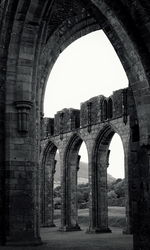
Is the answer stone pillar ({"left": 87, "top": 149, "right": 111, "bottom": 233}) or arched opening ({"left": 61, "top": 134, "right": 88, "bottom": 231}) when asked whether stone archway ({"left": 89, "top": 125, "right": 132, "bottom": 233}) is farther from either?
arched opening ({"left": 61, "top": 134, "right": 88, "bottom": 231})

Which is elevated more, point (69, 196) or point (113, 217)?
point (69, 196)

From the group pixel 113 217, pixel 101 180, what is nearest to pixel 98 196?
pixel 101 180

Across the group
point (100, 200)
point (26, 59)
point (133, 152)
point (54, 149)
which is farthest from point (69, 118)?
point (133, 152)

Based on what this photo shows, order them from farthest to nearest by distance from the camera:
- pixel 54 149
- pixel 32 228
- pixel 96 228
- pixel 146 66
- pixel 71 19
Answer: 1. pixel 54 149
2. pixel 96 228
3. pixel 71 19
4. pixel 32 228
5. pixel 146 66

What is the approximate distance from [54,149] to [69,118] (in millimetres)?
2749

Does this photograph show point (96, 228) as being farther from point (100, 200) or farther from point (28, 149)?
point (28, 149)

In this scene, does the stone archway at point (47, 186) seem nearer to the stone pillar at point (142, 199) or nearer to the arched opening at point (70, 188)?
the arched opening at point (70, 188)

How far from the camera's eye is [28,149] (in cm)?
911

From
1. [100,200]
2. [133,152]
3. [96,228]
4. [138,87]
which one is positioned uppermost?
[138,87]

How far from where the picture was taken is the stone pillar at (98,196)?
53.6 ft

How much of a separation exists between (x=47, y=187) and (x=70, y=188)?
229 centimetres

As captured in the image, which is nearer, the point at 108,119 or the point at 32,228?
the point at 32,228

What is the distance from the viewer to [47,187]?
20453 mm

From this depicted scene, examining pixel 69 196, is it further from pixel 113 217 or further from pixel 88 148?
pixel 88 148
